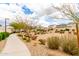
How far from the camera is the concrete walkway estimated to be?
135 cm

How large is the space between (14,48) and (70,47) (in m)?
0.43

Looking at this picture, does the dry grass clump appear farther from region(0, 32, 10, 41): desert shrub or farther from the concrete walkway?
region(0, 32, 10, 41): desert shrub

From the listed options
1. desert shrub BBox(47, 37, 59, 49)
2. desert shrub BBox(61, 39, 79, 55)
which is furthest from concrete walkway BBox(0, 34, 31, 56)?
desert shrub BBox(61, 39, 79, 55)

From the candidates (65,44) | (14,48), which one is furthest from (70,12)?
(14,48)

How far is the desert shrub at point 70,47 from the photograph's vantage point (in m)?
1.33

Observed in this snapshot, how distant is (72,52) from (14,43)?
455mm

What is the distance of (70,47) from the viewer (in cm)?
134

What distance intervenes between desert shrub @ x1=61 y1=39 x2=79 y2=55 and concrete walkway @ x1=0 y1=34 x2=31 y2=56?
282 mm

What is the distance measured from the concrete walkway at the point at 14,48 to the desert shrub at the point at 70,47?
0.28 meters

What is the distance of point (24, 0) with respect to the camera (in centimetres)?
136

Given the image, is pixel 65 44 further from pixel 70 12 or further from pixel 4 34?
pixel 4 34

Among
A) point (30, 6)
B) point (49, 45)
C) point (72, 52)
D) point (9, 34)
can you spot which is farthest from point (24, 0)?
point (72, 52)

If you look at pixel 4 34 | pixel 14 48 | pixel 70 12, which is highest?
pixel 70 12

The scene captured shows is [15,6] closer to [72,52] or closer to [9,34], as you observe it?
[9,34]
